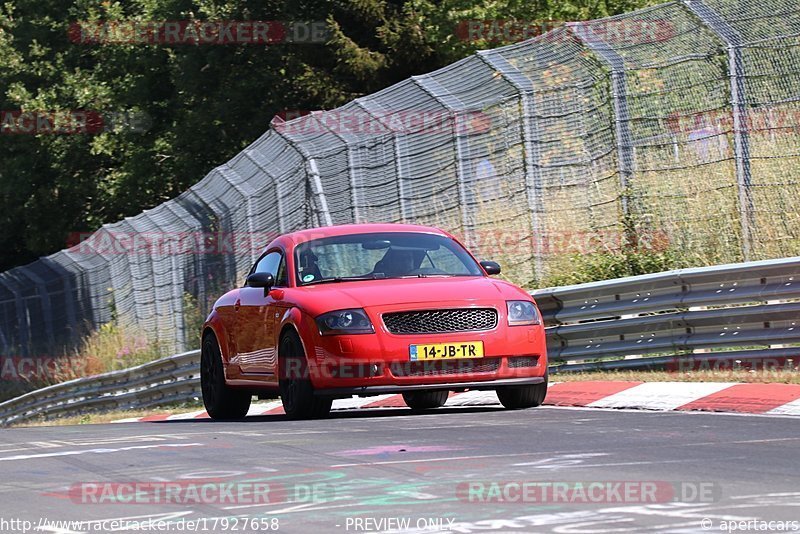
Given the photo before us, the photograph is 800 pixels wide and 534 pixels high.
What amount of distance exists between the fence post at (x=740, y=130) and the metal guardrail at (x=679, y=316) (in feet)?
5.35

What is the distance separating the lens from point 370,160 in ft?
65.8

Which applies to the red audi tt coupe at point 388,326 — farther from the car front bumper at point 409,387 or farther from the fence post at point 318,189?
the fence post at point 318,189

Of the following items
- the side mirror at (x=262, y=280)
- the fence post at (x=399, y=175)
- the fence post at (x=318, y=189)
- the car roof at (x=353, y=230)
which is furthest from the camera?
the fence post at (x=318, y=189)

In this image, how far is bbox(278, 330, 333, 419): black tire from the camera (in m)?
11.6

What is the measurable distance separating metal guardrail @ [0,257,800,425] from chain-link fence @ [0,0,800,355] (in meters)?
1.98

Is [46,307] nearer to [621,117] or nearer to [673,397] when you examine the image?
[621,117]

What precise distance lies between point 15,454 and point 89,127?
39165 mm

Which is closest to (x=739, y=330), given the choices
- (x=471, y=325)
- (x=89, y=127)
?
(x=471, y=325)

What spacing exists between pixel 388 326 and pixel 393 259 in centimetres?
133

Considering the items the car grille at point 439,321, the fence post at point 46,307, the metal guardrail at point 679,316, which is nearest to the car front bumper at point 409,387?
the car grille at point 439,321

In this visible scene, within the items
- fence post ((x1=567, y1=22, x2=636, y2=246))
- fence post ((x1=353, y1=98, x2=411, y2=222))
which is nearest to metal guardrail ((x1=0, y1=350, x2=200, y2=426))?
fence post ((x1=353, y1=98, x2=411, y2=222))

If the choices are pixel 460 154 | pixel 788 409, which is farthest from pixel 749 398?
pixel 460 154

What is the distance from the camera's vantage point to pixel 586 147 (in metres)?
17.2

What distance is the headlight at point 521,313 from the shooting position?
11680 millimetres
